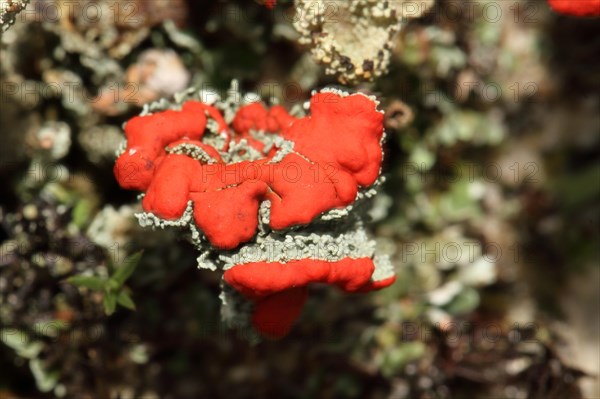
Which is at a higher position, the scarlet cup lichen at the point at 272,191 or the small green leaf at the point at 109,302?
the scarlet cup lichen at the point at 272,191

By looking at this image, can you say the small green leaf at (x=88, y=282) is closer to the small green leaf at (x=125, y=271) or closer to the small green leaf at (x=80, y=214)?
the small green leaf at (x=125, y=271)

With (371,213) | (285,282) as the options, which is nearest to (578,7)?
(371,213)

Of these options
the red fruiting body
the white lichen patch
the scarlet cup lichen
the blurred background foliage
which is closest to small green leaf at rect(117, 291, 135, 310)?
the blurred background foliage

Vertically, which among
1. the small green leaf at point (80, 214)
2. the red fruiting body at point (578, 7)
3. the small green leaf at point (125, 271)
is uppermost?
the red fruiting body at point (578, 7)

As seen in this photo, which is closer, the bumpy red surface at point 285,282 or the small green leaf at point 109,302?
the bumpy red surface at point 285,282

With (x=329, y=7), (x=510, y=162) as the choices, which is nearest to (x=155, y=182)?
(x=329, y=7)

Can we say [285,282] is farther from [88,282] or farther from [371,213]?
[88,282]

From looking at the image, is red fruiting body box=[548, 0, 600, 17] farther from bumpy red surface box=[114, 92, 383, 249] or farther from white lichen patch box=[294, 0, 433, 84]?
bumpy red surface box=[114, 92, 383, 249]

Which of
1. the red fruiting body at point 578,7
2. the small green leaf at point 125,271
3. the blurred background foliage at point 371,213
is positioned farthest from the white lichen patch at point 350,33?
the small green leaf at point 125,271
